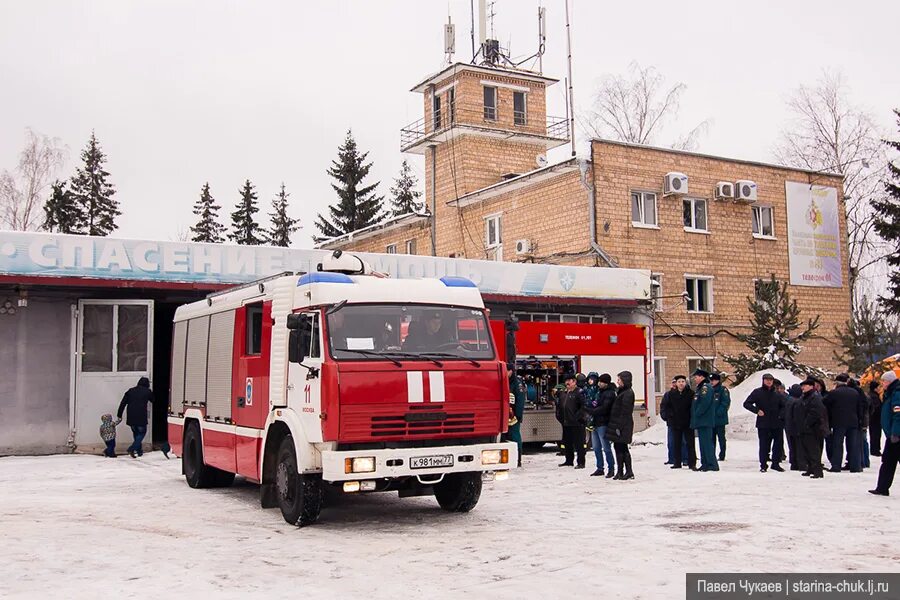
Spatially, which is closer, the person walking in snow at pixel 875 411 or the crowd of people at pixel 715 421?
the crowd of people at pixel 715 421

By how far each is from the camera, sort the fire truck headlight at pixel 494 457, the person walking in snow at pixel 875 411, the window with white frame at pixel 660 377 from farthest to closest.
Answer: the window with white frame at pixel 660 377, the person walking in snow at pixel 875 411, the fire truck headlight at pixel 494 457

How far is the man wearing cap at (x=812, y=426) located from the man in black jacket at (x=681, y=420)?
196 cm

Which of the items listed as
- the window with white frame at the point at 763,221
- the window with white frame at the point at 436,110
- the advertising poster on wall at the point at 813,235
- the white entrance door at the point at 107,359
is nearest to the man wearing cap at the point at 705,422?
the white entrance door at the point at 107,359

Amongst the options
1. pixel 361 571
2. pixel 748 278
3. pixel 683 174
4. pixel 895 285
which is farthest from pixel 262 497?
pixel 895 285

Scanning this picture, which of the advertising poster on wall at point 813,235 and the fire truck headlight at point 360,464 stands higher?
the advertising poster on wall at point 813,235

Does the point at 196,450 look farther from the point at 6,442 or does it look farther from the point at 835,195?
the point at 835,195

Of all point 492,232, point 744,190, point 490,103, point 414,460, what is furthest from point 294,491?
point 490,103

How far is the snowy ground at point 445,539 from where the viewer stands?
→ 7.55m

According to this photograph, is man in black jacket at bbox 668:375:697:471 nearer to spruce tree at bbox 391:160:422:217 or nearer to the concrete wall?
the concrete wall

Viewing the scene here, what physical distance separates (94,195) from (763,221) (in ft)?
151

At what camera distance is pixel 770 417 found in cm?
1639

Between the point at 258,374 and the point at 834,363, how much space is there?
3195cm

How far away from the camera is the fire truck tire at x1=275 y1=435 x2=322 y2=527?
33.7ft

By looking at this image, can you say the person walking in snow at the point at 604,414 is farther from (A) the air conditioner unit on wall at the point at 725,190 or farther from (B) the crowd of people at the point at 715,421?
(A) the air conditioner unit on wall at the point at 725,190
